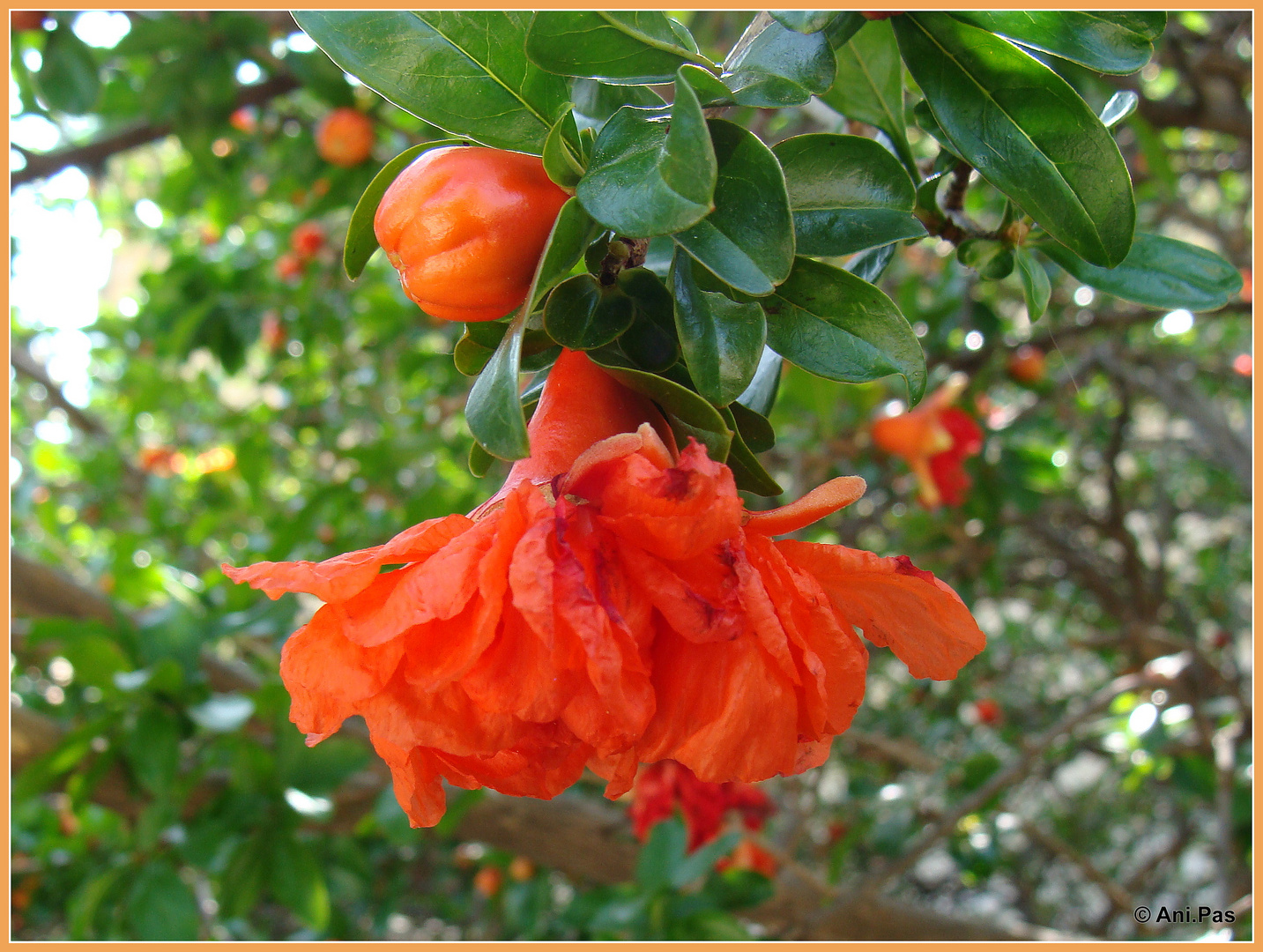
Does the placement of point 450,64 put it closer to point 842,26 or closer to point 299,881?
point 842,26

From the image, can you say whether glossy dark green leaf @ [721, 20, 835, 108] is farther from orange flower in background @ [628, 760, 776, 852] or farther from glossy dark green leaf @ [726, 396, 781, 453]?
orange flower in background @ [628, 760, 776, 852]

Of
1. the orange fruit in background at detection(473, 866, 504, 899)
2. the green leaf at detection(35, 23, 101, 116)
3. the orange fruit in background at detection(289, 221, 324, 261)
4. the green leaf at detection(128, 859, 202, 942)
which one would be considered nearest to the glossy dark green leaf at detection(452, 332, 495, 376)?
the green leaf at detection(128, 859, 202, 942)

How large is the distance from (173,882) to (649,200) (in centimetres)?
125

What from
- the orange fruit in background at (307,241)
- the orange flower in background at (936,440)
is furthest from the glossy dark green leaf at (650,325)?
the orange fruit in background at (307,241)

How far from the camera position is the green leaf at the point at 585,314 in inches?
16.8

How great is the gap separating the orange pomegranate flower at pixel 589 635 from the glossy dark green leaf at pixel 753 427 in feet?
0.24

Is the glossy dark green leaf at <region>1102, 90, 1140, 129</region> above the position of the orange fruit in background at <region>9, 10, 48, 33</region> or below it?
above

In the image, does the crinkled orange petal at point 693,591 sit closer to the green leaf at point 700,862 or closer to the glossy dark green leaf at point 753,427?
the glossy dark green leaf at point 753,427

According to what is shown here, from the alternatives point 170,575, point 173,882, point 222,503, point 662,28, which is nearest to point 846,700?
point 662,28

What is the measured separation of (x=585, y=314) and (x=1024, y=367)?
169 centimetres

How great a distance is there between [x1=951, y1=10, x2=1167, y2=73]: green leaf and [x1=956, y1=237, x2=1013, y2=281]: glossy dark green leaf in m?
0.12

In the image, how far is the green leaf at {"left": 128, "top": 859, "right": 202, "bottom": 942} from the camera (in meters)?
1.19

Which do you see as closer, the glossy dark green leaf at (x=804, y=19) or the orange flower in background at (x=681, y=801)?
the glossy dark green leaf at (x=804, y=19)

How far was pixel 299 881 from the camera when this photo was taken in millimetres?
1229
